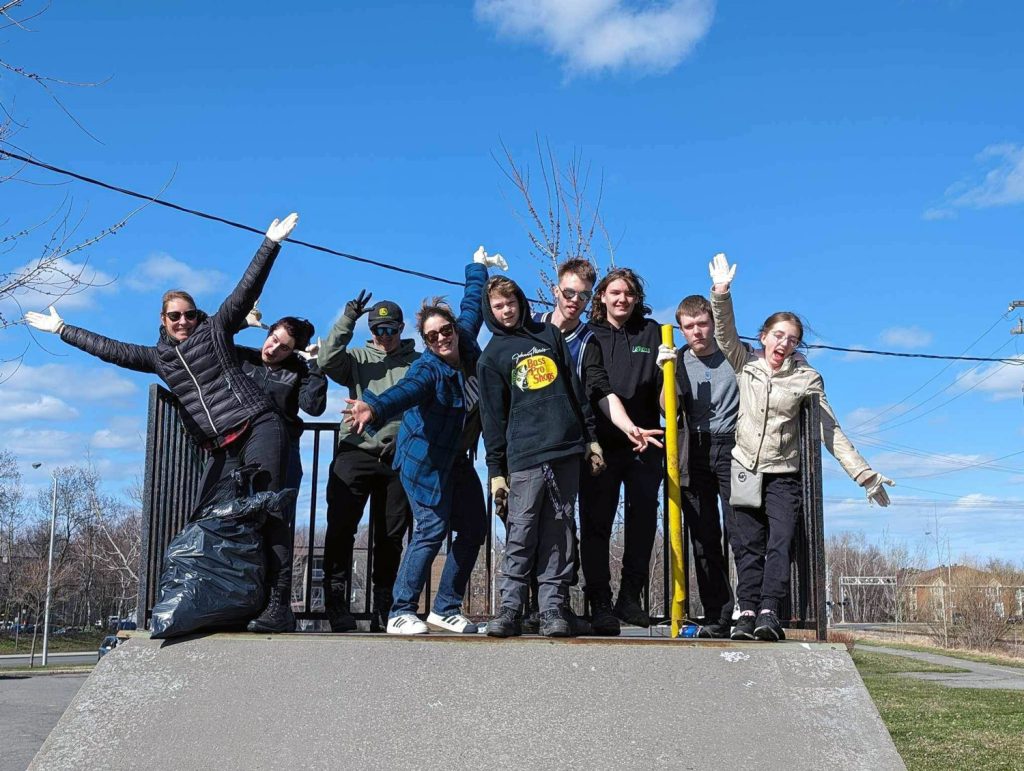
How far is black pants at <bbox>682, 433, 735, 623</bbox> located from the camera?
5387mm

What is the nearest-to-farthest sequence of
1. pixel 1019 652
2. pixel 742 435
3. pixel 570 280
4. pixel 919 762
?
1. pixel 742 435
2. pixel 570 280
3. pixel 919 762
4. pixel 1019 652

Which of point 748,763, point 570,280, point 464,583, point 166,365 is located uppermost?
point 570,280

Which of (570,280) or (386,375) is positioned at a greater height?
(570,280)

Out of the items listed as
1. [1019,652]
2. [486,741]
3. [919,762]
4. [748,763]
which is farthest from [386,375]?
[1019,652]

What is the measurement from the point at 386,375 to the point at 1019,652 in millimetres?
25085

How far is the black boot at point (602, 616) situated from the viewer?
16.8 feet

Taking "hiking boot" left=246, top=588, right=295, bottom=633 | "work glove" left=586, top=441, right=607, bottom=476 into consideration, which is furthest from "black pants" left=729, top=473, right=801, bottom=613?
"hiking boot" left=246, top=588, right=295, bottom=633

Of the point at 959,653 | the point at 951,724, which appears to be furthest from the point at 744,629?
the point at 959,653

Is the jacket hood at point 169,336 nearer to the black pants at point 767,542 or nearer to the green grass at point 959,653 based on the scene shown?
the black pants at point 767,542

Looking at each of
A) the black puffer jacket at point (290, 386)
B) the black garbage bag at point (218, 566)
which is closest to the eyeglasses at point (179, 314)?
the black puffer jacket at point (290, 386)

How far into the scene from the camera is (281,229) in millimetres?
5000

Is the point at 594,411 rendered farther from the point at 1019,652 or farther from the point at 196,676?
the point at 1019,652

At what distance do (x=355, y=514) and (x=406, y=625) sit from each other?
42.2 inches

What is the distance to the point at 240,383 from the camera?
16.6 ft
